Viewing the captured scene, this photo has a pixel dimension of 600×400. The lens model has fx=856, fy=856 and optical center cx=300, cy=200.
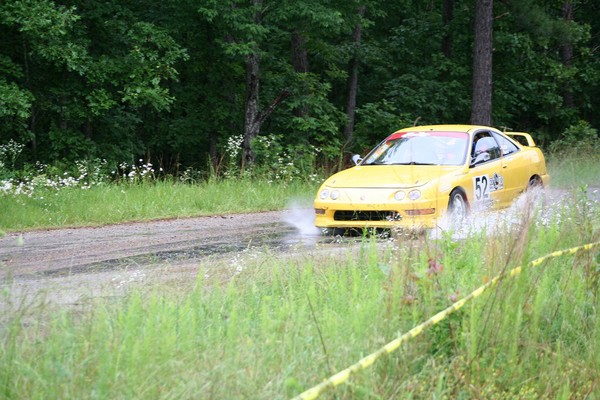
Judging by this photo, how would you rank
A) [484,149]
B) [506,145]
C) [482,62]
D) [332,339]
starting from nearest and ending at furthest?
[332,339] → [484,149] → [506,145] → [482,62]

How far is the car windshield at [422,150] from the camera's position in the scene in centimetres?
1207

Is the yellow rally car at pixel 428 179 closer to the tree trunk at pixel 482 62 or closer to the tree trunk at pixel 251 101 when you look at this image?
the tree trunk at pixel 251 101

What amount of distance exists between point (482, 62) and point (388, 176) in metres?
15.5

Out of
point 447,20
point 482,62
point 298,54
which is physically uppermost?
point 447,20

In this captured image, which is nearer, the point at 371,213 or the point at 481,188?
the point at 371,213

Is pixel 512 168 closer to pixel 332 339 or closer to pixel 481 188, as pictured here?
pixel 481 188

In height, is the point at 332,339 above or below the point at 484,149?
below

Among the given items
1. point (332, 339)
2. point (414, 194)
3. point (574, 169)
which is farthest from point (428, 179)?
point (574, 169)

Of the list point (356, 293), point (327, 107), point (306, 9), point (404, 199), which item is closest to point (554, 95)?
point (327, 107)

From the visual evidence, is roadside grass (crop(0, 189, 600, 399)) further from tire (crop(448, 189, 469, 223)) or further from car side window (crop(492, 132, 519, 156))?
car side window (crop(492, 132, 519, 156))

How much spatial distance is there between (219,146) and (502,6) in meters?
13.4

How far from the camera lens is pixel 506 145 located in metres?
13.4

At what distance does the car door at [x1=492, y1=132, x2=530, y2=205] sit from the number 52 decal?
0.67m

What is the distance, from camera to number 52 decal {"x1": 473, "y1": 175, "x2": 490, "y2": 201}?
11766 mm
